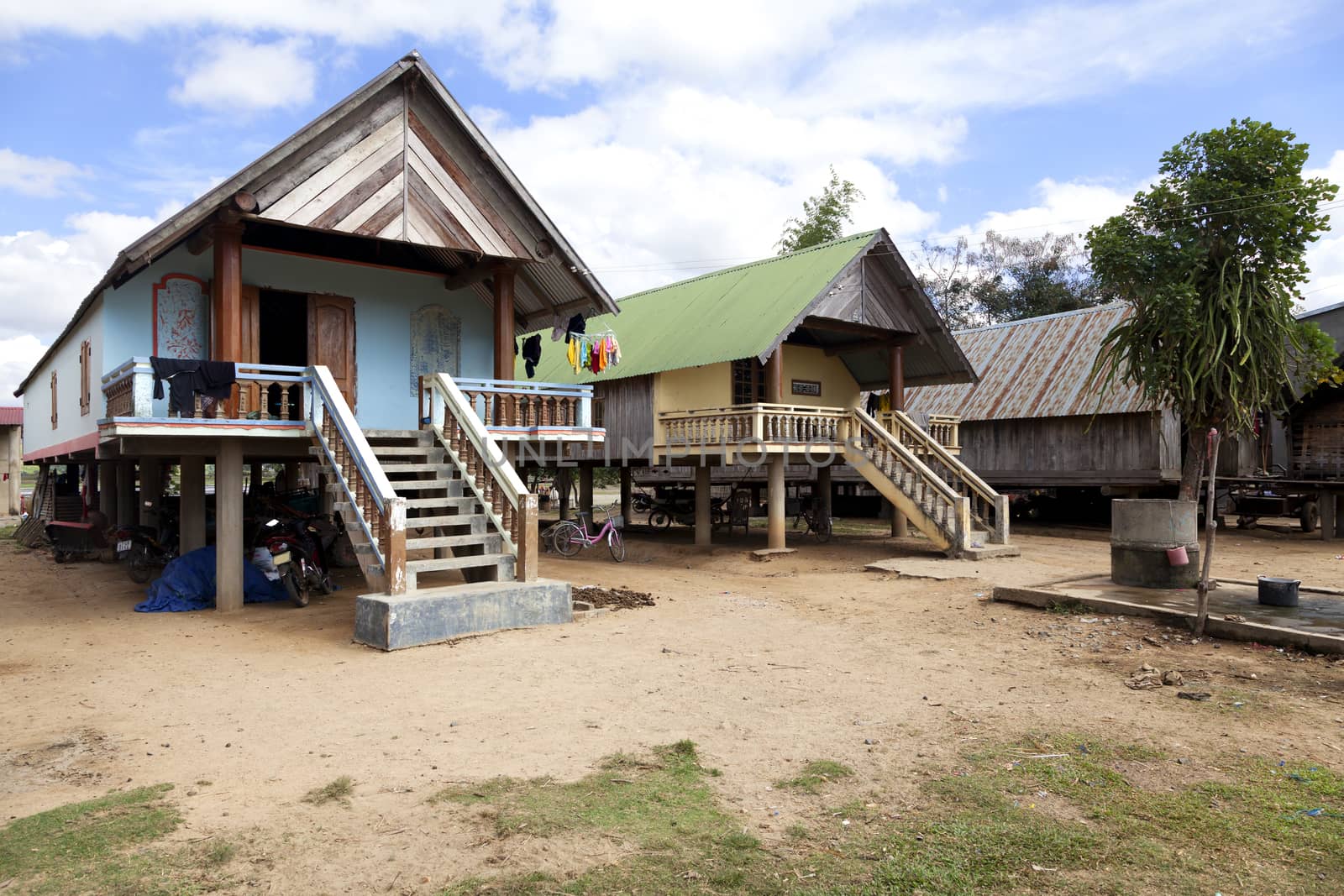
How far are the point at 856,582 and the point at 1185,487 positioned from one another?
21.0 feet

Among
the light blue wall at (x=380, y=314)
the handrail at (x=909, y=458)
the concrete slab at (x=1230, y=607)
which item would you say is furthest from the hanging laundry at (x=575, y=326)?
the concrete slab at (x=1230, y=607)

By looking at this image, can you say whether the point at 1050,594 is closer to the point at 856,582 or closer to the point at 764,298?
the point at 856,582

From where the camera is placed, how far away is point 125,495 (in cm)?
2002

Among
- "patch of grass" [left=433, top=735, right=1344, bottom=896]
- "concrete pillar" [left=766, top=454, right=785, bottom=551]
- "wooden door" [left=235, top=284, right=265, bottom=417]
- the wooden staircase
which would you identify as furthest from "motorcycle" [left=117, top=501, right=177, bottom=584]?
the wooden staircase

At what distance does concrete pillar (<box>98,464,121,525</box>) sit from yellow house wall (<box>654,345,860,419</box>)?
1308 centimetres

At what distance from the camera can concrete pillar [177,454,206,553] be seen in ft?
42.9

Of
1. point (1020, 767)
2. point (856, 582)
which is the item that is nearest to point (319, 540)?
point (856, 582)

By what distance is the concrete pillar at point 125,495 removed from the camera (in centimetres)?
1995

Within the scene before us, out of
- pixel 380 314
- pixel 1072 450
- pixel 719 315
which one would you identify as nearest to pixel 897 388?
pixel 719 315

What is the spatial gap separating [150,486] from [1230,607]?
18.8 metres

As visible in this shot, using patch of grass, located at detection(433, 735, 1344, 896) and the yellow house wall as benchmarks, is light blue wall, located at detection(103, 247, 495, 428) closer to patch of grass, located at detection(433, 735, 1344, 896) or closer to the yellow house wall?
the yellow house wall

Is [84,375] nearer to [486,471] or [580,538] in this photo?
[486,471]

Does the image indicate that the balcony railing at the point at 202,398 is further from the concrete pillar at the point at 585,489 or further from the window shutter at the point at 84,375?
the concrete pillar at the point at 585,489

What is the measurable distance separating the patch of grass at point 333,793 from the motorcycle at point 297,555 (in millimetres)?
7011
